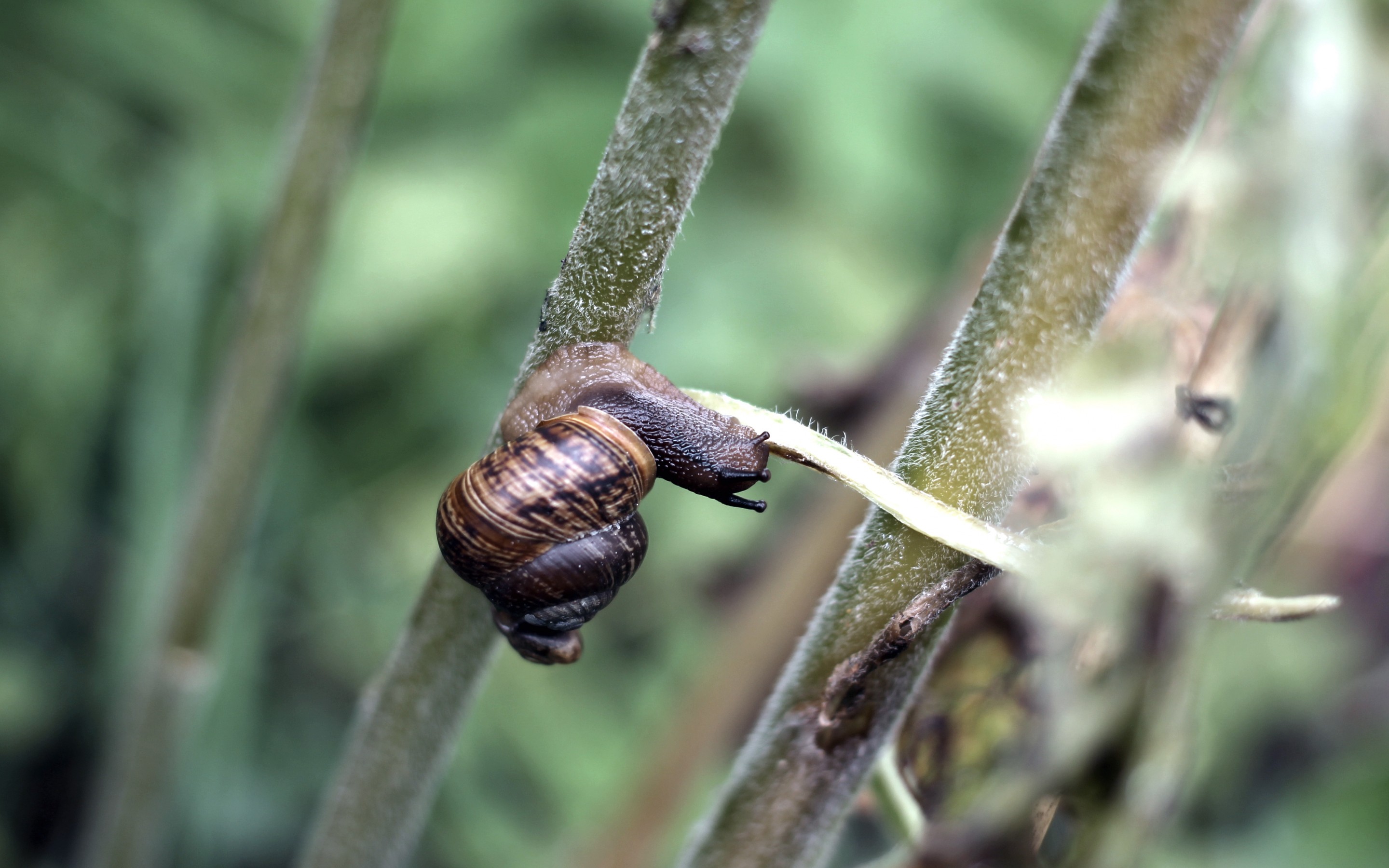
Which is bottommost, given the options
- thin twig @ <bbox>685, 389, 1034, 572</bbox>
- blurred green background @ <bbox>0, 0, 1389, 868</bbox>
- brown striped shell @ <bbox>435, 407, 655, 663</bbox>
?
blurred green background @ <bbox>0, 0, 1389, 868</bbox>

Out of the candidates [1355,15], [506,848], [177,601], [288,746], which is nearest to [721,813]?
[1355,15]

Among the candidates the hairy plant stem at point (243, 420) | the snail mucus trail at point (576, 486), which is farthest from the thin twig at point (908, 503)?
the hairy plant stem at point (243, 420)

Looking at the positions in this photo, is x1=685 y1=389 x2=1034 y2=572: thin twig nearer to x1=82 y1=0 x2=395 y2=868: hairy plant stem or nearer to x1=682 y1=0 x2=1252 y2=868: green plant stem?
x1=682 y1=0 x2=1252 y2=868: green plant stem

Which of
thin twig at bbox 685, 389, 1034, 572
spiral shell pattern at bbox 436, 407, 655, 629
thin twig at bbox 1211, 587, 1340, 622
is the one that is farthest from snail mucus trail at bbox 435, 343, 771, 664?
thin twig at bbox 1211, 587, 1340, 622

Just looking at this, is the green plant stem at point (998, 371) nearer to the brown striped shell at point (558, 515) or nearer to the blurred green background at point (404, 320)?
the brown striped shell at point (558, 515)

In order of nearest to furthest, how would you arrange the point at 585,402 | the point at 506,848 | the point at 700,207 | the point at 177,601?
1. the point at 585,402
2. the point at 177,601
3. the point at 506,848
4. the point at 700,207

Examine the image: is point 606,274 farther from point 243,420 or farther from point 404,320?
point 404,320

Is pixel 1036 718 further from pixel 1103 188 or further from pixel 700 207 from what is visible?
pixel 700 207
